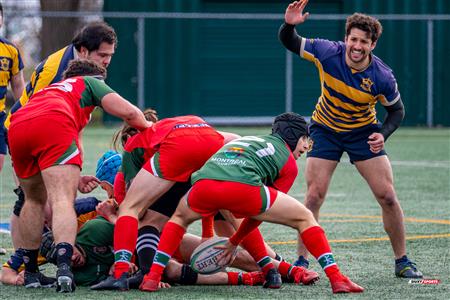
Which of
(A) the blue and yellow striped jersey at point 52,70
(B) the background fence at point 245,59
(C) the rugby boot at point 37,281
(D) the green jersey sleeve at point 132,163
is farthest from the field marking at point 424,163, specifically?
(C) the rugby boot at point 37,281

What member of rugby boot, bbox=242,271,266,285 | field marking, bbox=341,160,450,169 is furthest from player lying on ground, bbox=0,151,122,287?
field marking, bbox=341,160,450,169

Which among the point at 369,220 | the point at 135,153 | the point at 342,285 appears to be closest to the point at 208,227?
the point at 135,153

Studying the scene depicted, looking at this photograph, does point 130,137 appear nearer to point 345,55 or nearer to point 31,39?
Result: point 345,55

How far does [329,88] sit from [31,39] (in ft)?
62.6

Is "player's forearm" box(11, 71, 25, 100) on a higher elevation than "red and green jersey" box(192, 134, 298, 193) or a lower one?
higher

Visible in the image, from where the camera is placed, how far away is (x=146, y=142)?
255 inches

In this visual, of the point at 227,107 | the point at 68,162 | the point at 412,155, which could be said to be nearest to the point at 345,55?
the point at 68,162

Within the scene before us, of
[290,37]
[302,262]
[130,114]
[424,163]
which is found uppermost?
[290,37]

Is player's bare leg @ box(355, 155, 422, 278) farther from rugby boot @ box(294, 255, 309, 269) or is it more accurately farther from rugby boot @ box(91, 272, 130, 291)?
rugby boot @ box(91, 272, 130, 291)

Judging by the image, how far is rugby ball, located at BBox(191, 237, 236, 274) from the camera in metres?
6.19

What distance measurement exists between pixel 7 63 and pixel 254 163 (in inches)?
133

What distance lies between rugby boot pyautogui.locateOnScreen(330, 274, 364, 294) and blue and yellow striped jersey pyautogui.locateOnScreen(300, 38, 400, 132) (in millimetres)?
1476

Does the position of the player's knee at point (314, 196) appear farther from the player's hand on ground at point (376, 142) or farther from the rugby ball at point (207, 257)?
the rugby ball at point (207, 257)

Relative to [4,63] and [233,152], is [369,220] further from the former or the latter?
[233,152]
